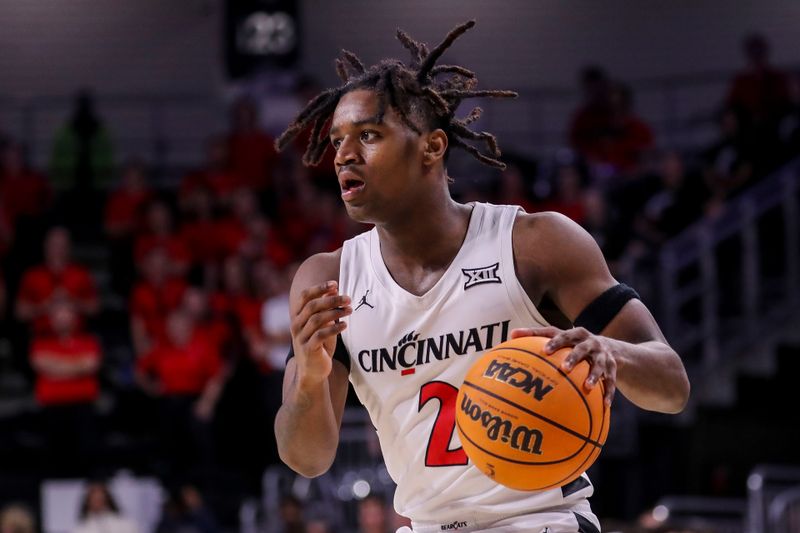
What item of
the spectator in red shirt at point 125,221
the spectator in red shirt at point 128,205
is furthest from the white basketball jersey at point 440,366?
the spectator in red shirt at point 128,205

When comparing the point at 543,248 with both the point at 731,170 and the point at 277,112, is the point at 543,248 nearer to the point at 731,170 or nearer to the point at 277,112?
the point at 731,170

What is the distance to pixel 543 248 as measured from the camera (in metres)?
4.55

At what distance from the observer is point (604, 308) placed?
4375mm

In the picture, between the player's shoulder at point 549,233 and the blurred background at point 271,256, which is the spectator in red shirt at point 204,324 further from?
the player's shoulder at point 549,233

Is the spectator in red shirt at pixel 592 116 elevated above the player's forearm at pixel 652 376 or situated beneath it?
elevated above

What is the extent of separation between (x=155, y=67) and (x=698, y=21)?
25.0 ft

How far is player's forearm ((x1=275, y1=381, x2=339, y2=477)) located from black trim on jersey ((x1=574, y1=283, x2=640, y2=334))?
88cm

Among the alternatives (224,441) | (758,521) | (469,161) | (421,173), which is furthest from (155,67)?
(421,173)

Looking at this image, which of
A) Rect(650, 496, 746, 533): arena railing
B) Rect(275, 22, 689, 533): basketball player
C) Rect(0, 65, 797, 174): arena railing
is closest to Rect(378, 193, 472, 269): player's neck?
Rect(275, 22, 689, 533): basketball player

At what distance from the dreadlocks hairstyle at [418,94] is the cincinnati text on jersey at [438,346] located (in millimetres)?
659

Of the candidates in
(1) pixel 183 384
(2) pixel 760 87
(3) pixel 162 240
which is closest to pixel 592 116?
(2) pixel 760 87

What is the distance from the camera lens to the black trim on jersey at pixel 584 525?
14.4 ft

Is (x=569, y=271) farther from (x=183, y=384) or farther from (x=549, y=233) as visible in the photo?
→ (x=183, y=384)

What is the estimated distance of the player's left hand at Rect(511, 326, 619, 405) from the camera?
3766 mm
